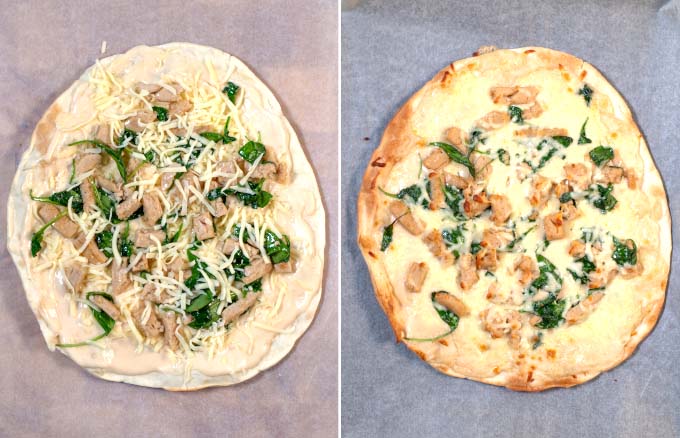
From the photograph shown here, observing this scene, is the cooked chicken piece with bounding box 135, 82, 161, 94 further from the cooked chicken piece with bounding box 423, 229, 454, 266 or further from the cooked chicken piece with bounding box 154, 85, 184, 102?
the cooked chicken piece with bounding box 423, 229, 454, 266

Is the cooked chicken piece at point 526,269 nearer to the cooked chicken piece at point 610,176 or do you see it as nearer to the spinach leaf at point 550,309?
the spinach leaf at point 550,309

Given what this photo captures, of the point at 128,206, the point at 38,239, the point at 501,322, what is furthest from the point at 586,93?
the point at 38,239

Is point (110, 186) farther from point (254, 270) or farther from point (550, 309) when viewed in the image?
point (550, 309)

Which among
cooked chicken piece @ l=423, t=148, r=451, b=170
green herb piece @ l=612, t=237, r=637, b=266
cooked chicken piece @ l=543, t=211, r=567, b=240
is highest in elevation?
cooked chicken piece @ l=423, t=148, r=451, b=170

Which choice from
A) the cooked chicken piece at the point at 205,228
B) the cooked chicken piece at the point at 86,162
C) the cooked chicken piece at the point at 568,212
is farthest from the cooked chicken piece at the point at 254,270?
the cooked chicken piece at the point at 568,212

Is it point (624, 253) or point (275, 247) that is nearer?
point (624, 253)

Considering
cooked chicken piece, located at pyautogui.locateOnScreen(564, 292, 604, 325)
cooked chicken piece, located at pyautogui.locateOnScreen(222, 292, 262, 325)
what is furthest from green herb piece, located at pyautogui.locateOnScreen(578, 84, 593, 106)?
cooked chicken piece, located at pyautogui.locateOnScreen(222, 292, 262, 325)

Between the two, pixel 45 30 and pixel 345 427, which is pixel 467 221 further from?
pixel 45 30
